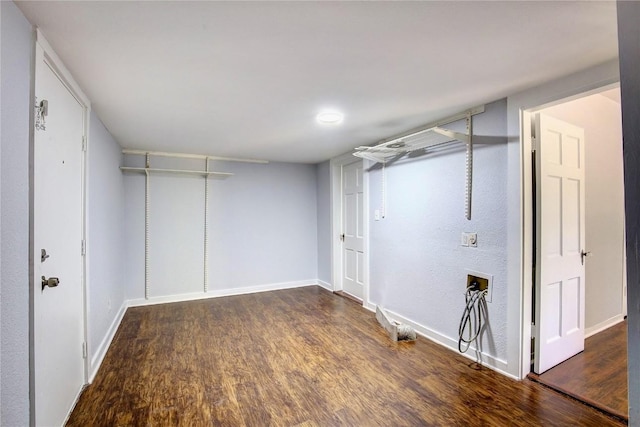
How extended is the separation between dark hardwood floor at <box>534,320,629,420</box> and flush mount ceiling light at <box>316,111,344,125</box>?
2.58 meters

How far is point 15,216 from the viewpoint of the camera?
1222 mm

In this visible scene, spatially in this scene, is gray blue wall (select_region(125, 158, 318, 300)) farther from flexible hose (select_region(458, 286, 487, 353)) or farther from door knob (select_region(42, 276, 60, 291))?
flexible hose (select_region(458, 286, 487, 353))

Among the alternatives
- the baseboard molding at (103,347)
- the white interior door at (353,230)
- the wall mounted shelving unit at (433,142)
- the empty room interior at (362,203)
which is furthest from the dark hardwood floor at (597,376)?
the baseboard molding at (103,347)

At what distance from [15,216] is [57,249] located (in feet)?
1.78

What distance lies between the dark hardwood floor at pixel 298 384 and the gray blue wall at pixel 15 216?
2.71 feet

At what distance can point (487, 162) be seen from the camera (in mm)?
2430

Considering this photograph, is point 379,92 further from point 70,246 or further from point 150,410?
point 150,410

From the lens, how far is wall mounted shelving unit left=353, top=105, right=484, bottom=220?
8.20 feet

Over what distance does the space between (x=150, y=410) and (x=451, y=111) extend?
3.15m

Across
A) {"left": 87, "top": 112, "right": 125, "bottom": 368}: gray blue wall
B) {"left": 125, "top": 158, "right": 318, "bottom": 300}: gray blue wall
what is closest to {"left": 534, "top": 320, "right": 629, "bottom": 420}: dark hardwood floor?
{"left": 87, "top": 112, "right": 125, "bottom": 368}: gray blue wall

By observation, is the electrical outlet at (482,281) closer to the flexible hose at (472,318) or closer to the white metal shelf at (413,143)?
the flexible hose at (472,318)

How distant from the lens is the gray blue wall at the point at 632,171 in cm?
90

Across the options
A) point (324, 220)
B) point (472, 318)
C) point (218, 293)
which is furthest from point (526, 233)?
point (218, 293)

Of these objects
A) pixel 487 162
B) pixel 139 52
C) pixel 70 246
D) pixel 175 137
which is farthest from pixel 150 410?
pixel 487 162
